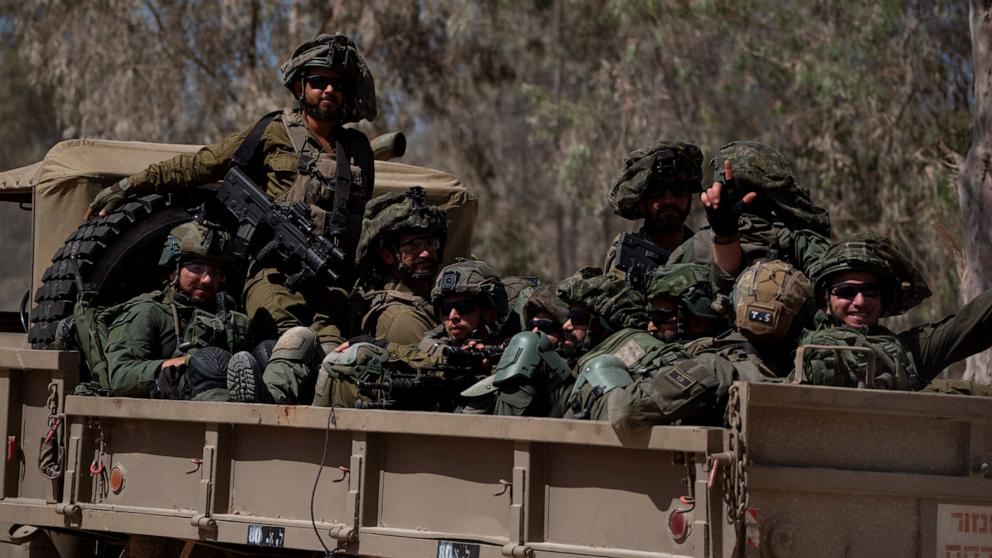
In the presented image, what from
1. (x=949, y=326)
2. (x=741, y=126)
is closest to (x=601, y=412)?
(x=949, y=326)

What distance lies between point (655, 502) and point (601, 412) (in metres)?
0.49

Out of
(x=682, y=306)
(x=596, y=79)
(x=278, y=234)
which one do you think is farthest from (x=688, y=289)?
(x=596, y=79)

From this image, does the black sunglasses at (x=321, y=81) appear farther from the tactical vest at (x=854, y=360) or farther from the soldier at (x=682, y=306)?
the tactical vest at (x=854, y=360)

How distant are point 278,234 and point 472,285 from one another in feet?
5.02

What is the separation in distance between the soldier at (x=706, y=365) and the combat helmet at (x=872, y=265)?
15cm

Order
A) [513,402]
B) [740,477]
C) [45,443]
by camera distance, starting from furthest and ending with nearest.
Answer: [45,443] < [513,402] < [740,477]

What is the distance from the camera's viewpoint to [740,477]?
450cm

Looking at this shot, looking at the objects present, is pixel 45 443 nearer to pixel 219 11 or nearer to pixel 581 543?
pixel 581 543

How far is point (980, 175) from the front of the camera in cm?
1088

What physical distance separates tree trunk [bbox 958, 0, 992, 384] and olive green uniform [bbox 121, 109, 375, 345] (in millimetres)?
4889

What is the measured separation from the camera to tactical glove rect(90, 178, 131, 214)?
24.6 ft

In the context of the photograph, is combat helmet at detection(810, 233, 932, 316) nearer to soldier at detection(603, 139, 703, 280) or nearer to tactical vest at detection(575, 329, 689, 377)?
tactical vest at detection(575, 329, 689, 377)

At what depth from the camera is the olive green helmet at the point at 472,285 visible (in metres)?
6.11

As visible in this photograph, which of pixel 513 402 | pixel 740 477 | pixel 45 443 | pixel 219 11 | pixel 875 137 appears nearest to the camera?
pixel 740 477
